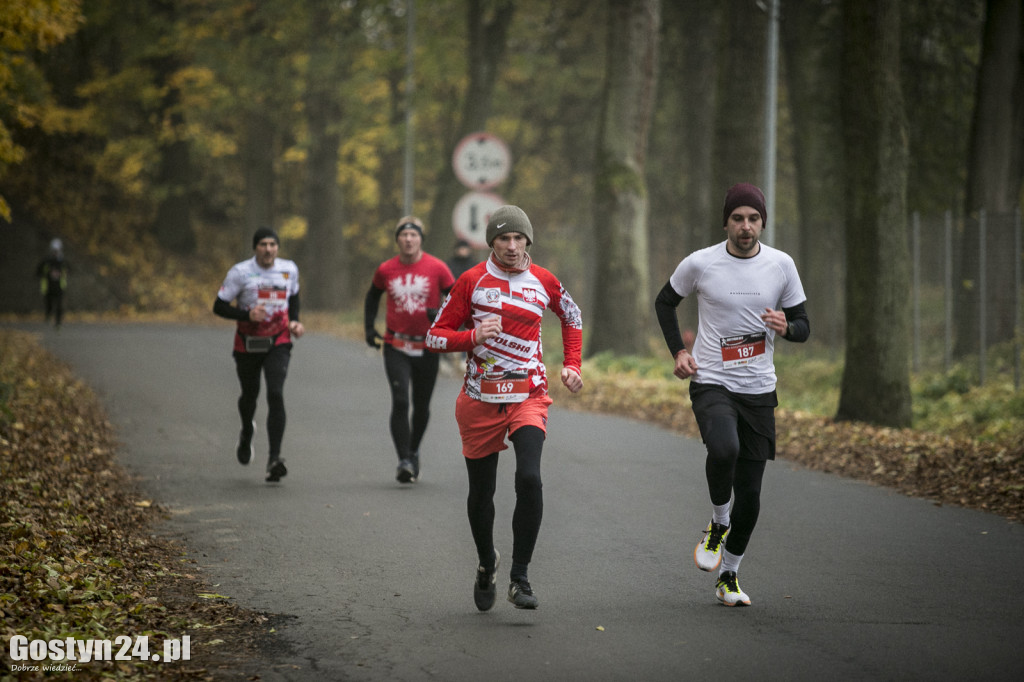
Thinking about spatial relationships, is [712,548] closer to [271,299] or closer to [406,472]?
[406,472]

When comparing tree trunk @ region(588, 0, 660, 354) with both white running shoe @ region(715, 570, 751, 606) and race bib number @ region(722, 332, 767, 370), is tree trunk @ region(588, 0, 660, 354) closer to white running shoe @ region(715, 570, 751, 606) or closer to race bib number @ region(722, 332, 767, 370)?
race bib number @ region(722, 332, 767, 370)

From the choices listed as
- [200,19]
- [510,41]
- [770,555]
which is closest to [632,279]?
[770,555]

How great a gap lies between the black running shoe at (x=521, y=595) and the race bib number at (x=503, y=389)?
0.90 metres

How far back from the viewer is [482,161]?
20531 mm

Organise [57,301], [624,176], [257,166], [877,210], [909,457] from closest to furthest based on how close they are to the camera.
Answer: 1. [909,457]
2. [877,210]
3. [624,176]
4. [57,301]
5. [257,166]

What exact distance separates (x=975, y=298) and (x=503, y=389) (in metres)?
14.7

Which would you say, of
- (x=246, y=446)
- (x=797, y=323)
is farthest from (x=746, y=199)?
(x=246, y=446)

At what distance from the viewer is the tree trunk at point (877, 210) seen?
13984 mm

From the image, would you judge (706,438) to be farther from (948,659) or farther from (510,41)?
(510,41)

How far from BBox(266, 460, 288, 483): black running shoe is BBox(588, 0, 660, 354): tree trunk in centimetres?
1171

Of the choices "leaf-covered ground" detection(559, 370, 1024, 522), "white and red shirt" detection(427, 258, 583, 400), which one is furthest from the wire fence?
"white and red shirt" detection(427, 258, 583, 400)

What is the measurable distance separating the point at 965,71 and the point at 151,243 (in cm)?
2969

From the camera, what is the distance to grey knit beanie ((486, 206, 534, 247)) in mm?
6422

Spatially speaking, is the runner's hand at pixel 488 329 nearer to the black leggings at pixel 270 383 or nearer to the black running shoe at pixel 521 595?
the black running shoe at pixel 521 595
